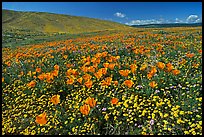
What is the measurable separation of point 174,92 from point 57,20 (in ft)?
310

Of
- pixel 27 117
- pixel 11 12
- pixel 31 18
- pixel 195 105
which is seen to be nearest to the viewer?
pixel 195 105

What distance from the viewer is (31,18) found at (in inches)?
3681

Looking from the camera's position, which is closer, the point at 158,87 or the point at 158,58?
the point at 158,87

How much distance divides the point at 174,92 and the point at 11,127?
10.7 ft

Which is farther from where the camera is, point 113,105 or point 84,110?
point 113,105

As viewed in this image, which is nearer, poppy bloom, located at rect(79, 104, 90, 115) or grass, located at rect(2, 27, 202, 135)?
grass, located at rect(2, 27, 202, 135)

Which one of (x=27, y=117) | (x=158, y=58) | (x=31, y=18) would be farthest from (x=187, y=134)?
(x=31, y=18)

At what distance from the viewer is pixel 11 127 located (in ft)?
16.5

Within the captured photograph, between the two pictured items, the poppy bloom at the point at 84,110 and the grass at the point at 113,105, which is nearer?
the grass at the point at 113,105

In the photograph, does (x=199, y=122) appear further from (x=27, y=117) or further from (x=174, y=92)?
(x=27, y=117)

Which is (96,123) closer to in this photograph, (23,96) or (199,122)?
(199,122)

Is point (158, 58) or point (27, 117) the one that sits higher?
point (158, 58)

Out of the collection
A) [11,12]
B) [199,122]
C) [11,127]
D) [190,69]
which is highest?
[11,12]

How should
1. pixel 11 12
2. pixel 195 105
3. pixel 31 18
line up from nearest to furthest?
pixel 195 105, pixel 31 18, pixel 11 12
